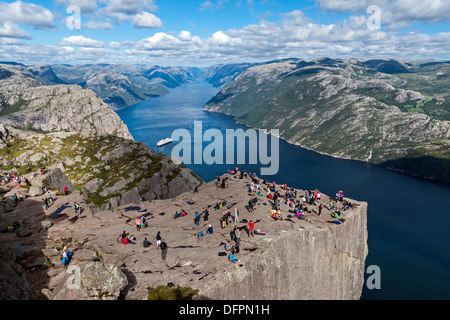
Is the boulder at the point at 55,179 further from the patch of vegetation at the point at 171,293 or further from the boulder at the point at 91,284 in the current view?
the patch of vegetation at the point at 171,293

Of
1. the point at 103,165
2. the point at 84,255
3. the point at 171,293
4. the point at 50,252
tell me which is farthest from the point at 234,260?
the point at 103,165

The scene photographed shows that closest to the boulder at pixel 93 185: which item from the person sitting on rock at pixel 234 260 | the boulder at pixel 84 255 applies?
the boulder at pixel 84 255

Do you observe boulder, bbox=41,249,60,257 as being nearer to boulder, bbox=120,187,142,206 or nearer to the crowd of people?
the crowd of people

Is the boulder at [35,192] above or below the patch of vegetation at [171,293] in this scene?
above

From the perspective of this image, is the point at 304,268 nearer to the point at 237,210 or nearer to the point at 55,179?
the point at 237,210

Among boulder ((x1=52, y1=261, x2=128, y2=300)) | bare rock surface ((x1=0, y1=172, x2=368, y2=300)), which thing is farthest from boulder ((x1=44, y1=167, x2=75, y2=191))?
boulder ((x1=52, y1=261, x2=128, y2=300))

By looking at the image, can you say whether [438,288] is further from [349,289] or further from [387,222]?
[349,289]
